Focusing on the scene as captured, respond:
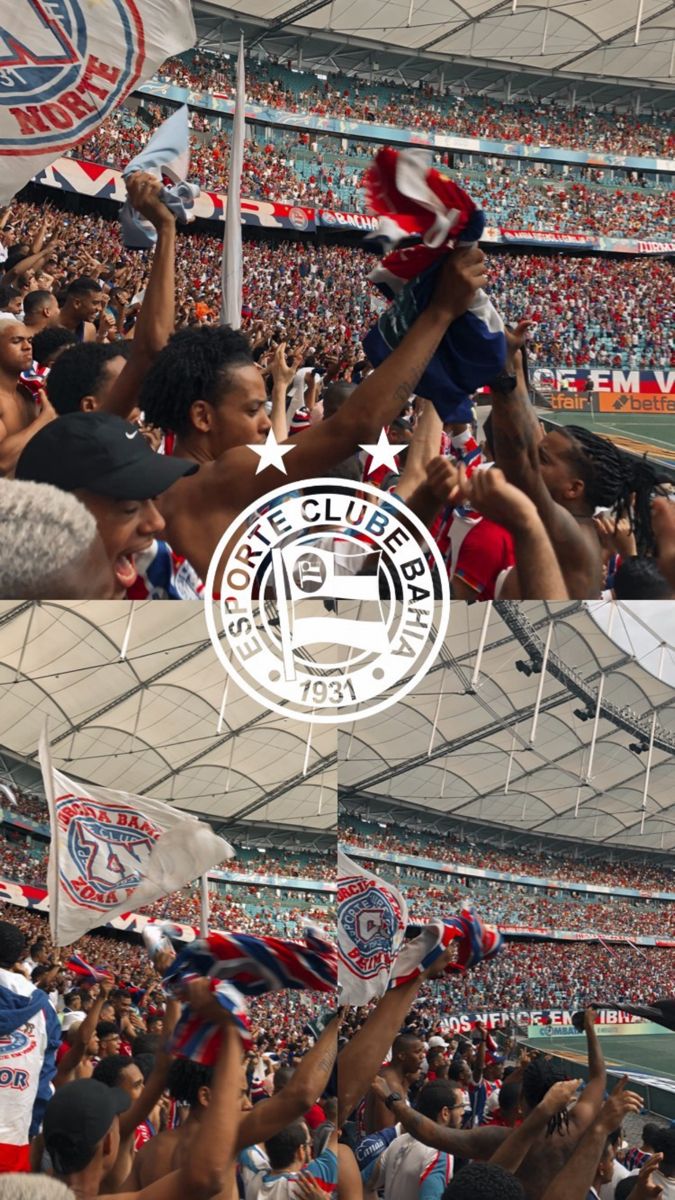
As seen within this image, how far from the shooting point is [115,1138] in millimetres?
3275

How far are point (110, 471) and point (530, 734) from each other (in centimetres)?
142

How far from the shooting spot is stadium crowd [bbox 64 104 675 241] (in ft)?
77.0

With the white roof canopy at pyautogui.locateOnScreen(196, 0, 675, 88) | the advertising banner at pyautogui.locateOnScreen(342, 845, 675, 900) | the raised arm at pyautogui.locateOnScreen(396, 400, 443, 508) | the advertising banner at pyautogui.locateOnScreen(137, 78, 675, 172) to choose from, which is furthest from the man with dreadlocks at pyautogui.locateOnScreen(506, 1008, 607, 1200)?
the white roof canopy at pyautogui.locateOnScreen(196, 0, 675, 88)

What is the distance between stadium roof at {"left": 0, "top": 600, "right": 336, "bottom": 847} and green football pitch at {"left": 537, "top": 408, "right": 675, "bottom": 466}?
1538 centimetres

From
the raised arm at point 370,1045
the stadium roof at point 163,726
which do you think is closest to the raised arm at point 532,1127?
the raised arm at point 370,1045

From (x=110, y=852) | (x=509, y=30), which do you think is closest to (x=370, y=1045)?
(x=110, y=852)

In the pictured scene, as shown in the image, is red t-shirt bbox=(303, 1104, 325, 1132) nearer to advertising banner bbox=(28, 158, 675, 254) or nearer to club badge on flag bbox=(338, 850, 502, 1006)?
club badge on flag bbox=(338, 850, 502, 1006)

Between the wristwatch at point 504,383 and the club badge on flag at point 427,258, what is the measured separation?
147 millimetres

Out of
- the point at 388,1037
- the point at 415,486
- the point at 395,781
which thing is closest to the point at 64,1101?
the point at 388,1037

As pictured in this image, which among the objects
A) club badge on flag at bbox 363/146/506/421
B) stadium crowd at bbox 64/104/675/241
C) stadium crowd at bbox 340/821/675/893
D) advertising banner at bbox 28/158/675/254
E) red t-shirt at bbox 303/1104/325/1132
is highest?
stadium crowd at bbox 64/104/675/241

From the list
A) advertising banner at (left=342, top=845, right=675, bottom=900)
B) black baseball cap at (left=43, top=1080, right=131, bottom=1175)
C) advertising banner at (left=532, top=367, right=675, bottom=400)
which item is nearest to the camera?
black baseball cap at (left=43, top=1080, right=131, bottom=1175)

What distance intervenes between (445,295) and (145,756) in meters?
1.44

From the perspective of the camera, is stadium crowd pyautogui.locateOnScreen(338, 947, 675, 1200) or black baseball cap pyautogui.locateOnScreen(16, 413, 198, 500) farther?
stadium crowd pyautogui.locateOnScreen(338, 947, 675, 1200)

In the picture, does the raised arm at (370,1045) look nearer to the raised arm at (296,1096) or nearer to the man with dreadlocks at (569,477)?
the raised arm at (296,1096)
